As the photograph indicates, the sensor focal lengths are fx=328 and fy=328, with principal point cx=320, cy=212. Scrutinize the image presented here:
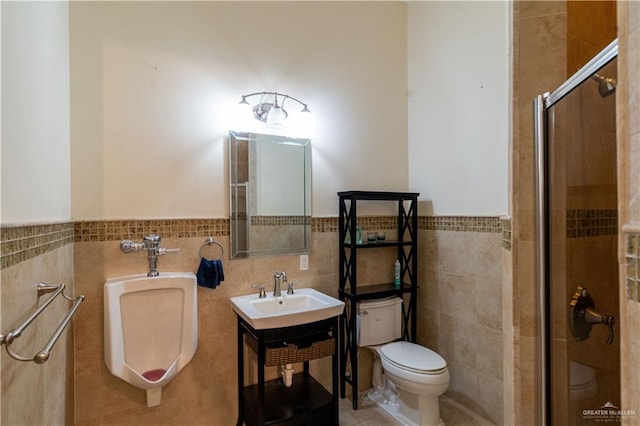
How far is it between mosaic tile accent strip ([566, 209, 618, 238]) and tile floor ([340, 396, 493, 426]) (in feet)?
5.19

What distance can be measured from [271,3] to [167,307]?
2.07 meters

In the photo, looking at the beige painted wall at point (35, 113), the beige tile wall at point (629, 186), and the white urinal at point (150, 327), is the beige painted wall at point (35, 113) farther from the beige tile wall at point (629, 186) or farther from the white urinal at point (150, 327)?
the beige tile wall at point (629, 186)

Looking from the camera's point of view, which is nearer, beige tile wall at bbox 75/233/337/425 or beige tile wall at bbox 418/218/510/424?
beige tile wall at bbox 75/233/337/425

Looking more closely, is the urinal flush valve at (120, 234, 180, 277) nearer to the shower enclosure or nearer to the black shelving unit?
the black shelving unit

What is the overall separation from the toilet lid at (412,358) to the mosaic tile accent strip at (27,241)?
186 centimetres

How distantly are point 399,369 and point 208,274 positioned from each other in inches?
50.2

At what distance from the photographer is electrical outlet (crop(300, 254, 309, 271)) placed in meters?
2.31

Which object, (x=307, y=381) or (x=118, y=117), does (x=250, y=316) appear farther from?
(x=118, y=117)

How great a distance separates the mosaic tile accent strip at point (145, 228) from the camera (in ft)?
5.68

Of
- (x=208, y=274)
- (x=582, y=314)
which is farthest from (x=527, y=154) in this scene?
(x=208, y=274)

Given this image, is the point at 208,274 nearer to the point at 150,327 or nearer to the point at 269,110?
the point at 150,327

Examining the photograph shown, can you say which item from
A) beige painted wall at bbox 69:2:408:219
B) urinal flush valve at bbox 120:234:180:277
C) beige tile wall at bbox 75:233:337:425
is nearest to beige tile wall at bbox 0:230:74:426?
beige tile wall at bbox 75:233:337:425

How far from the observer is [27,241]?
1019 mm

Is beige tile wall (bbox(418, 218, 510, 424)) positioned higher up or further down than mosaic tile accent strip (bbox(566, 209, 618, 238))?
further down
